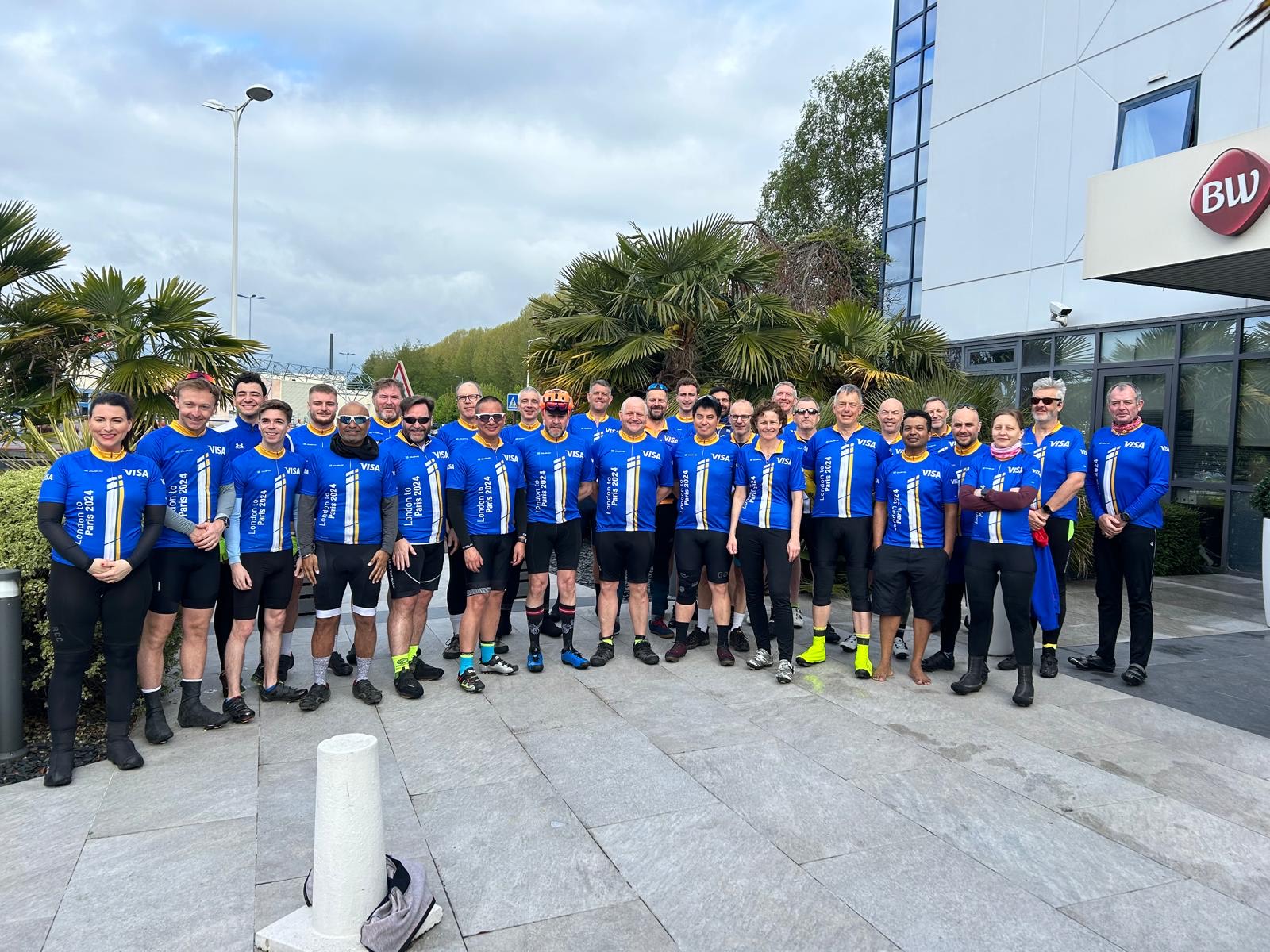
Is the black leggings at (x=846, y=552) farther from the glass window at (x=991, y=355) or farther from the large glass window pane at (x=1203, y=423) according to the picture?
the glass window at (x=991, y=355)

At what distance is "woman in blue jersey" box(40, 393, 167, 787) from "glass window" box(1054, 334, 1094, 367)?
1287 centimetres

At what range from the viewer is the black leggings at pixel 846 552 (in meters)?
6.22

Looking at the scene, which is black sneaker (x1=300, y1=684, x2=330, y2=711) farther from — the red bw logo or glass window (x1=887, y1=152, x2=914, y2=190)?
glass window (x1=887, y1=152, x2=914, y2=190)

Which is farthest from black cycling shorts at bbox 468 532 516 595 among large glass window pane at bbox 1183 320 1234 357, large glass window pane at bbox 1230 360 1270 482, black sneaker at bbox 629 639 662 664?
large glass window pane at bbox 1183 320 1234 357

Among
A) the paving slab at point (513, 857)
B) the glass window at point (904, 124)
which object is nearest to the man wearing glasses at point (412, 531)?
the paving slab at point (513, 857)

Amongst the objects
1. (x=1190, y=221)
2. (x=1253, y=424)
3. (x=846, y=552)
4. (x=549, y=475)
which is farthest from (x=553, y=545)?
(x=1253, y=424)

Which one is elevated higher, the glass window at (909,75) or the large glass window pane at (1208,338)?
the glass window at (909,75)

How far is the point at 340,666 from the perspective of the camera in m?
6.13

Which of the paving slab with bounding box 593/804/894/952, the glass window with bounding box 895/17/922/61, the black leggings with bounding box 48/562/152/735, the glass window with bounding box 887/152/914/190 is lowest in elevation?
the paving slab with bounding box 593/804/894/952

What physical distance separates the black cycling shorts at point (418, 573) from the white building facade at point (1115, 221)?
25.0ft

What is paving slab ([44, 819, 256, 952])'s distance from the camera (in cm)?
289

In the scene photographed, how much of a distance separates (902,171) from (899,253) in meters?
2.04

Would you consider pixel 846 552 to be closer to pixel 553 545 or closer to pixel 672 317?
pixel 553 545

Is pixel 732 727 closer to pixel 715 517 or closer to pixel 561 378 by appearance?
pixel 715 517
